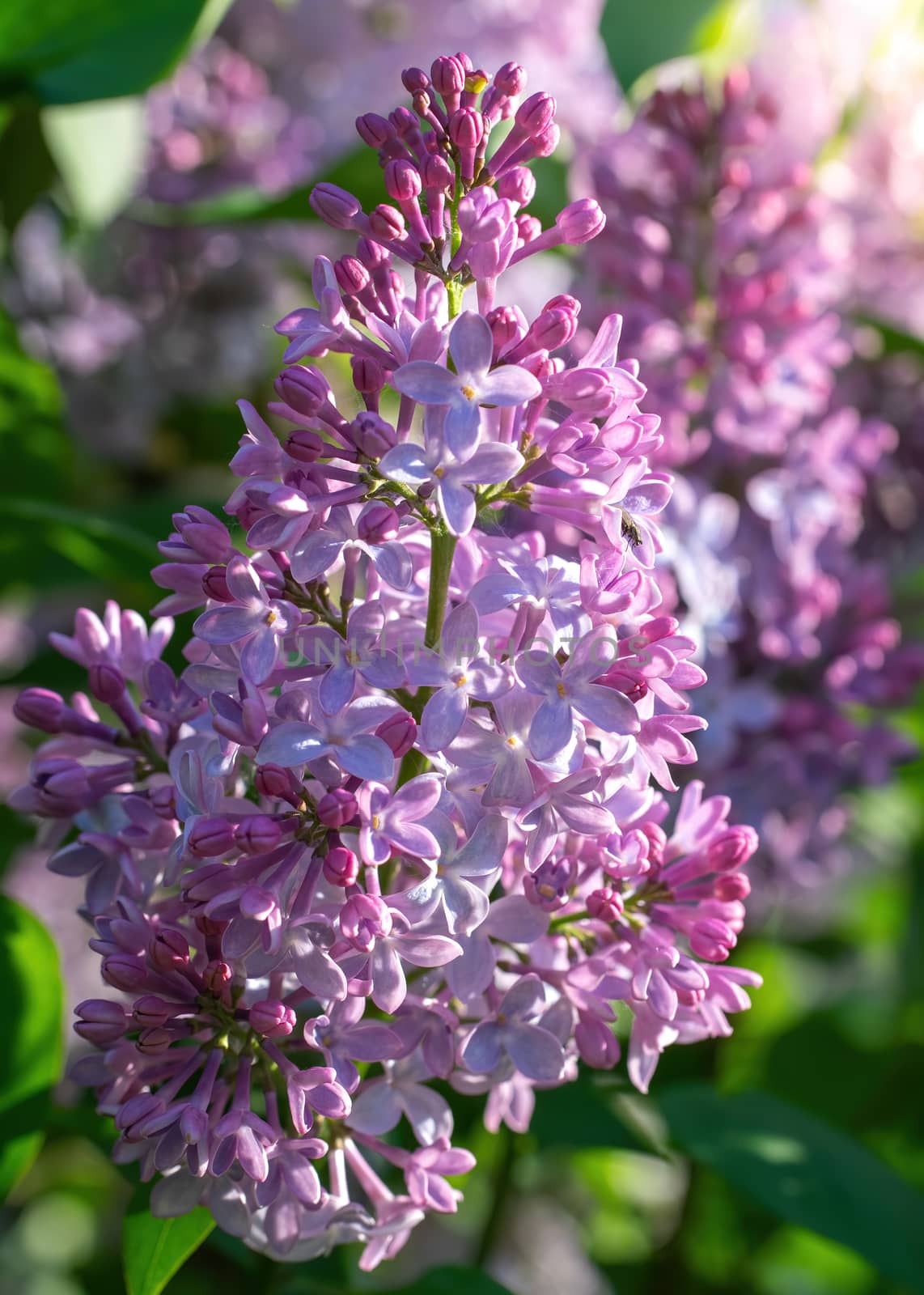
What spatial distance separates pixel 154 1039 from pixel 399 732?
136mm

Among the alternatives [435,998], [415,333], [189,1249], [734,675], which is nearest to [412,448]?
[415,333]

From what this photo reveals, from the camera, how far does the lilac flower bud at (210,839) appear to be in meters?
0.41

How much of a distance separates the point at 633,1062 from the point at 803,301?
0.53 m

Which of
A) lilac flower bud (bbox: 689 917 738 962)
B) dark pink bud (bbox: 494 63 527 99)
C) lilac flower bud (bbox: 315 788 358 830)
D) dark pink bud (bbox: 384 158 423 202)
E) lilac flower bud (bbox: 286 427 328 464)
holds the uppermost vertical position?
dark pink bud (bbox: 494 63 527 99)

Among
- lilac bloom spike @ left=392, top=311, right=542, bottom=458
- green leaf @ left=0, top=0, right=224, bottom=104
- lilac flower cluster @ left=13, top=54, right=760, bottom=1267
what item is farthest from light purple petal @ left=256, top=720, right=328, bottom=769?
green leaf @ left=0, top=0, right=224, bottom=104

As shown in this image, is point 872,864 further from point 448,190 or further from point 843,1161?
point 448,190

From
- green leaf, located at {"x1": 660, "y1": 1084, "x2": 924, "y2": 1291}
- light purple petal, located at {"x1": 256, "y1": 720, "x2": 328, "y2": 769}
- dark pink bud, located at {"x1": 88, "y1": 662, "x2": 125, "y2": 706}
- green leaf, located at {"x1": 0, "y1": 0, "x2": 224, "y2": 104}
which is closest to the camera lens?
light purple petal, located at {"x1": 256, "y1": 720, "x2": 328, "y2": 769}

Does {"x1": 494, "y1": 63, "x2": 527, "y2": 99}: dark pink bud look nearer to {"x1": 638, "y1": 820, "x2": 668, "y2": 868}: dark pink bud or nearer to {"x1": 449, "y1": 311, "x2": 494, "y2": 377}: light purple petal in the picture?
{"x1": 449, "y1": 311, "x2": 494, "y2": 377}: light purple petal

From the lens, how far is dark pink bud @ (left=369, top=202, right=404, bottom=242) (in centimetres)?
45

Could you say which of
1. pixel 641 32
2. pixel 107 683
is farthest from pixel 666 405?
pixel 107 683

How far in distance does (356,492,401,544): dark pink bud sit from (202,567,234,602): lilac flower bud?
0.05 m

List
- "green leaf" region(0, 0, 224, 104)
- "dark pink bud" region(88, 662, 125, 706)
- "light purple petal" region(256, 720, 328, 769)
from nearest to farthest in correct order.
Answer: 1. "light purple petal" region(256, 720, 328, 769)
2. "dark pink bud" region(88, 662, 125, 706)
3. "green leaf" region(0, 0, 224, 104)

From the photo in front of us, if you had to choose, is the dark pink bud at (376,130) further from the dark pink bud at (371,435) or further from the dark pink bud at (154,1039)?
the dark pink bud at (154,1039)

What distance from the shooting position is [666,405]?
0.76 metres
